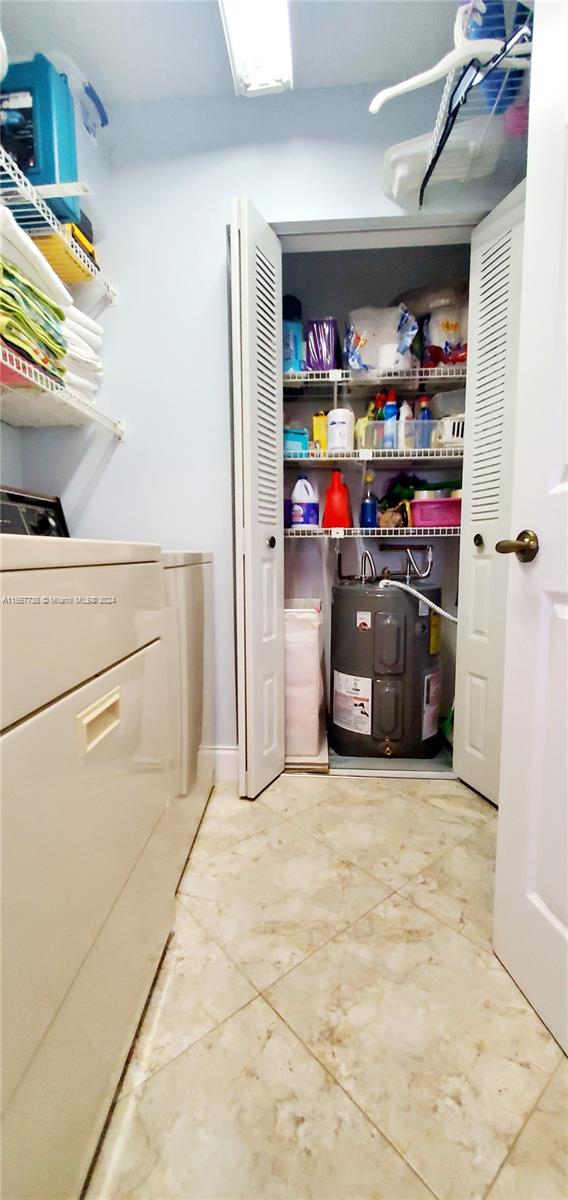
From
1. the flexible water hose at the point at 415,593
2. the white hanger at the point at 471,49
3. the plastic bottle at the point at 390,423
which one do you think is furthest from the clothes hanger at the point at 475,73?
the flexible water hose at the point at 415,593

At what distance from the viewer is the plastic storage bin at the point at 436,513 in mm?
1746

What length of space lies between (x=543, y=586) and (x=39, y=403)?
1499mm

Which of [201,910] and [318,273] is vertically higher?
[318,273]

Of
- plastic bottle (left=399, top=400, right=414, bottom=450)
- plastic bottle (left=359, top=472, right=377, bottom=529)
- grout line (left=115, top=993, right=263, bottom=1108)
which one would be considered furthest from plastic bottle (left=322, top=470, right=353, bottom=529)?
grout line (left=115, top=993, right=263, bottom=1108)

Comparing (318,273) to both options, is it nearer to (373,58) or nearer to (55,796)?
(373,58)

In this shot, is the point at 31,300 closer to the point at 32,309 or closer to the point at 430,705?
the point at 32,309

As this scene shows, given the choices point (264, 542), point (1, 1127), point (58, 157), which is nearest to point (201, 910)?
point (1, 1127)

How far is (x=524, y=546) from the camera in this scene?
808 millimetres

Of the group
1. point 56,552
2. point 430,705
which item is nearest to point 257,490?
point 56,552

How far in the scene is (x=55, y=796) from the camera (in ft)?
1.61

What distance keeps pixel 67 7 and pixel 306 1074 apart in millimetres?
2631

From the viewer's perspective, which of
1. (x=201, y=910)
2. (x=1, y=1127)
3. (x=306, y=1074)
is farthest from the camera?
(x=201, y=910)

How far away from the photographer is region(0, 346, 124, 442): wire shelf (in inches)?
40.7

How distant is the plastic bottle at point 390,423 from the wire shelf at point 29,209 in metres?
1.14
